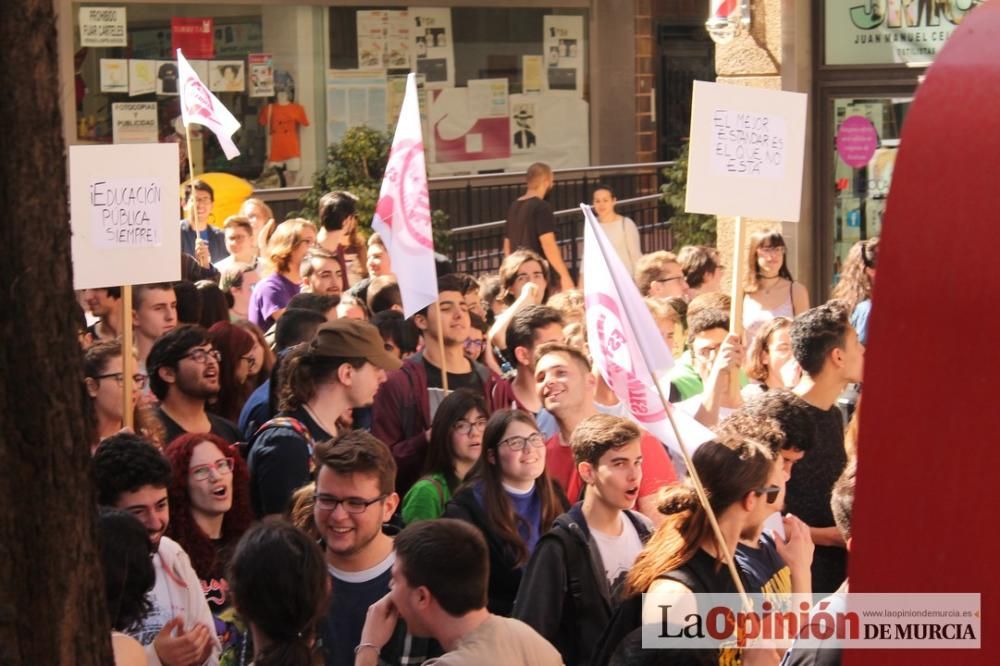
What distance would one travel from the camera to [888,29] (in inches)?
447

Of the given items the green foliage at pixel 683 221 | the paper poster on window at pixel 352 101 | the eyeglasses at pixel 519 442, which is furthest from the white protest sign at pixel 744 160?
the paper poster on window at pixel 352 101

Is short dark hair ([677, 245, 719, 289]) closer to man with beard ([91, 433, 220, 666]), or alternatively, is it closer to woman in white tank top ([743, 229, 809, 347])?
woman in white tank top ([743, 229, 809, 347])

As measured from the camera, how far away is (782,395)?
17.4 ft

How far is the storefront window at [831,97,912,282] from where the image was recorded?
11.5 meters

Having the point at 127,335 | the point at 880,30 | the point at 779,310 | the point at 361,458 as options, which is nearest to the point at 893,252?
the point at 361,458

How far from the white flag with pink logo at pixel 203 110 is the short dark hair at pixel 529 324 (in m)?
4.09

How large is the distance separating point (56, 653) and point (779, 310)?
6.63 m

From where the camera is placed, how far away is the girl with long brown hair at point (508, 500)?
492 cm

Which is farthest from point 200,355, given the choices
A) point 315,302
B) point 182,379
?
point 315,302

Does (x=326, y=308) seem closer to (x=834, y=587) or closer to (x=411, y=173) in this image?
(x=411, y=173)

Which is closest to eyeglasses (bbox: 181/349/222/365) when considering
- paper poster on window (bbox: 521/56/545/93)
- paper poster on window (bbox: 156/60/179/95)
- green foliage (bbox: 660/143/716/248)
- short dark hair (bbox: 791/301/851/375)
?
short dark hair (bbox: 791/301/851/375)

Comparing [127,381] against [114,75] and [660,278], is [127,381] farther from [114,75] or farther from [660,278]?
[114,75]

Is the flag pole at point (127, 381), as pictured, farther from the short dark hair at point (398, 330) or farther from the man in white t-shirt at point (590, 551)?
the short dark hair at point (398, 330)

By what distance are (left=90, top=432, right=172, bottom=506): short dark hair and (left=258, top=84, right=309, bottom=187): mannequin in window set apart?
14266 millimetres
